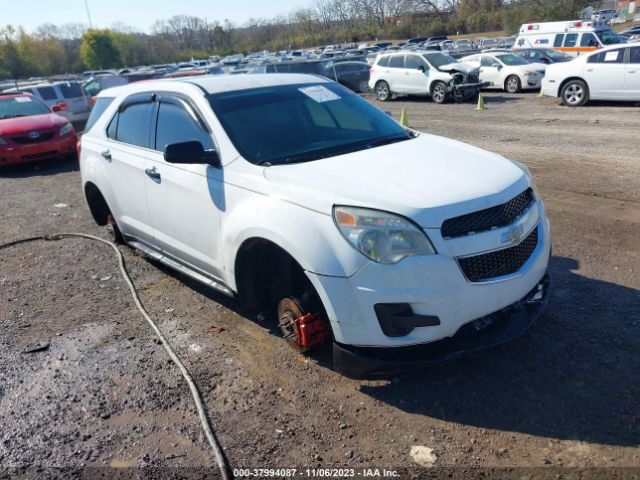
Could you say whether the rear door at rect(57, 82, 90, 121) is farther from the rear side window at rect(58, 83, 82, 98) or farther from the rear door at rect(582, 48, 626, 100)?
the rear door at rect(582, 48, 626, 100)

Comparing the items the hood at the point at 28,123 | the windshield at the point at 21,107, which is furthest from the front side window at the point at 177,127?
Result: the windshield at the point at 21,107

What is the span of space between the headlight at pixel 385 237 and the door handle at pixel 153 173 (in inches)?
83.8

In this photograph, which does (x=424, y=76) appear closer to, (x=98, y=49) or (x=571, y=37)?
(x=571, y=37)

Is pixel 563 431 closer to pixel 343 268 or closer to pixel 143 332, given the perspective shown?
pixel 343 268

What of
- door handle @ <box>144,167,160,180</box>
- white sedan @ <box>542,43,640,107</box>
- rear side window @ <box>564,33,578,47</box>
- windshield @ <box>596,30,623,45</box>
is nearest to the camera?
door handle @ <box>144,167,160,180</box>

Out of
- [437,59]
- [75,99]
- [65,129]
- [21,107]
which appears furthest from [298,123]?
[75,99]

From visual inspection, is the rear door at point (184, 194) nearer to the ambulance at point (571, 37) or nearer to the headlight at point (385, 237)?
the headlight at point (385, 237)

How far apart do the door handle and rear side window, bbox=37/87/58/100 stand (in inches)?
652

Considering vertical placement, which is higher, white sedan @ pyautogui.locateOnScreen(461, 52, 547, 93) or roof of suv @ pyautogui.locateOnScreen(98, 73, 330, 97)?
roof of suv @ pyautogui.locateOnScreen(98, 73, 330, 97)

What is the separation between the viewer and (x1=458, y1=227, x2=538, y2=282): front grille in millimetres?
3025

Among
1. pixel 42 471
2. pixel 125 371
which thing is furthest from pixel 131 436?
pixel 125 371

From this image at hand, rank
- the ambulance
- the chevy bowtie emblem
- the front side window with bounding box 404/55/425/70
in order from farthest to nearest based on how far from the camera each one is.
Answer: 1. the ambulance
2. the front side window with bounding box 404/55/425/70
3. the chevy bowtie emblem

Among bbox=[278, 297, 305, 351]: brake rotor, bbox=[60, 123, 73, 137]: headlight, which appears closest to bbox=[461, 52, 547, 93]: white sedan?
bbox=[60, 123, 73, 137]: headlight

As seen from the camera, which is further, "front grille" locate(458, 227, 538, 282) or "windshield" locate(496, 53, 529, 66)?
"windshield" locate(496, 53, 529, 66)
